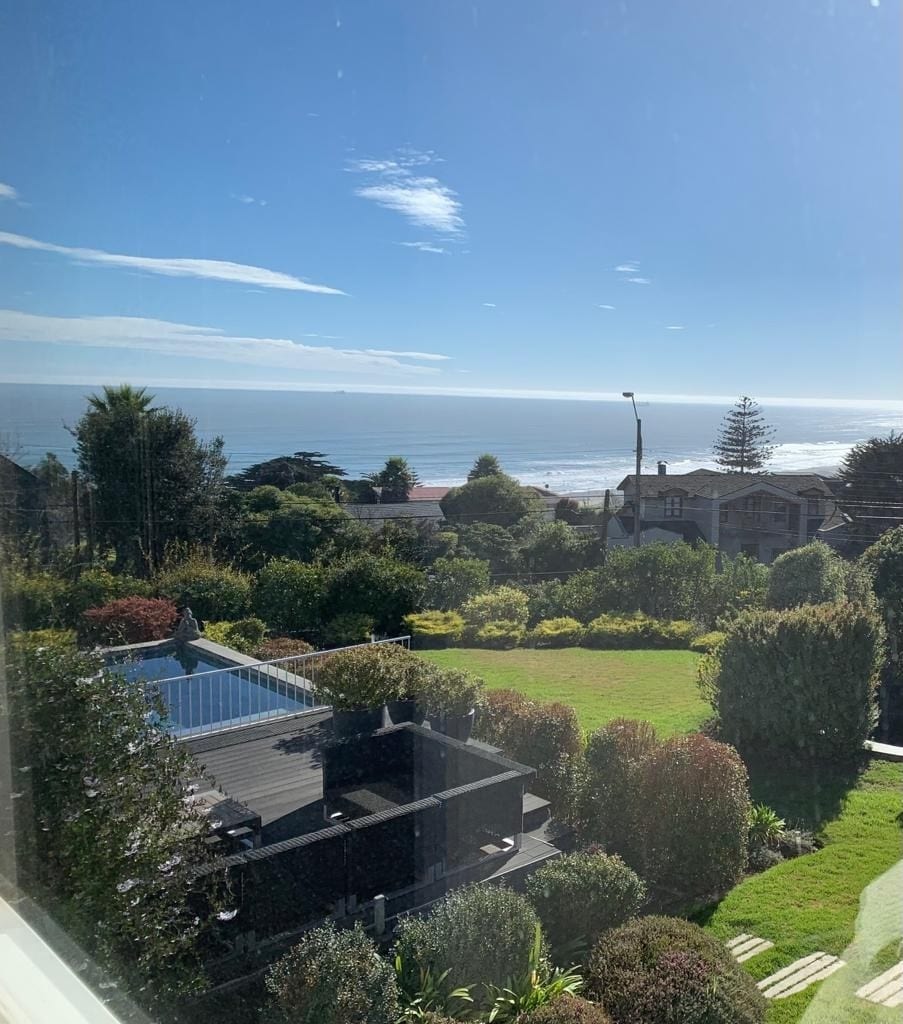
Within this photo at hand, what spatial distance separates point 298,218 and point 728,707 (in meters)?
1.60

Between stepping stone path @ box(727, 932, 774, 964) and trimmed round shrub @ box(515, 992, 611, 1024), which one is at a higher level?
stepping stone path @ box(727, 932, 774, 964)

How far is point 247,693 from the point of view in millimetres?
2744

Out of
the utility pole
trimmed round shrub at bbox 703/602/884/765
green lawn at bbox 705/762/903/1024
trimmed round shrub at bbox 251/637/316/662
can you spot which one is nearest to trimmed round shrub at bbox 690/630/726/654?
trimmed round shrub at bbox 703/602/884/765

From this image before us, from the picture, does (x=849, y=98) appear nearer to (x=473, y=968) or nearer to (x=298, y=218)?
(x=298, y=218)

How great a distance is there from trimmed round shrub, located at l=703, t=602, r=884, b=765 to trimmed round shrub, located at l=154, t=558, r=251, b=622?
4.24 feet

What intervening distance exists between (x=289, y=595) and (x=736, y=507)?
1.32m

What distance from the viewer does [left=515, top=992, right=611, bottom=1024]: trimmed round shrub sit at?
1.76 meters

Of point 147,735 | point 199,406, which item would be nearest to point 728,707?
point 147,735

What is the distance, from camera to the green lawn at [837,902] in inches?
50.6

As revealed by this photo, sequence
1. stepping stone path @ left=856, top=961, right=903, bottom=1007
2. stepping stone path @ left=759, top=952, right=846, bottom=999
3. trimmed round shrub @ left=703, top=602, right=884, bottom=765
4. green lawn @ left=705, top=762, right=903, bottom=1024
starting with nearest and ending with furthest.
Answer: stepping stone path @ left=856, top=961, right=903, bottom=1007 < green lawn @ left=705, top=762, right=903, bottom=1024 < stepping stone path @ left=759, top=952, right=846, bottom=999 < trimmed round shrub @ left=703, top=602, right=884, bottom=765

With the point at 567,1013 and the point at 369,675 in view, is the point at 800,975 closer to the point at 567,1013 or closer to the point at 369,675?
the point at 567,1013

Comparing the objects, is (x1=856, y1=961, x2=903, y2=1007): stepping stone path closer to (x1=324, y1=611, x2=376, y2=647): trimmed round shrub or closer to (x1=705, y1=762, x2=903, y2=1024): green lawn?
(x1=705, y1=762, x2=903, y2=1024): green lawn

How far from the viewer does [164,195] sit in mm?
2287

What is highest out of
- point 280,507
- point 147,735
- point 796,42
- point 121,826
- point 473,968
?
point 796,42
